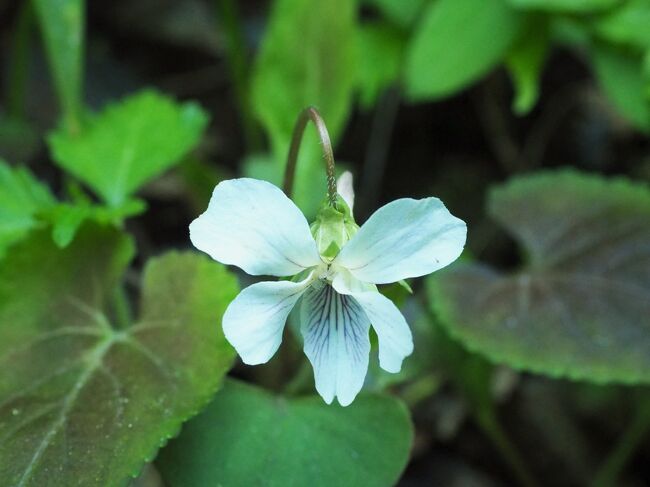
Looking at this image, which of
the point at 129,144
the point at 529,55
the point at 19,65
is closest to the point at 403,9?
the point at 529,55

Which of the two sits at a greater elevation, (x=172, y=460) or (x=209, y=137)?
(x=172, y=460)

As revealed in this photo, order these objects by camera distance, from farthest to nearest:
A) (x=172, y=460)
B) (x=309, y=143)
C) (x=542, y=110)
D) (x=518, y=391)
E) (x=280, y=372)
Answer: (x=542, y=110)
(x=518, y=391)
(x=309, y=143)
(x=280, y=372)
(x=172, y=460)

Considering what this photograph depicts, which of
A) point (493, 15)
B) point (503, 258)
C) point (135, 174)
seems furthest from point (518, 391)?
point (135, 174)

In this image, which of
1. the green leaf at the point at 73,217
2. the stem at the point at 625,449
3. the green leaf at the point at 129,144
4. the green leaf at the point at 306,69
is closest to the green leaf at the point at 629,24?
the green leaf at the point at 306,69

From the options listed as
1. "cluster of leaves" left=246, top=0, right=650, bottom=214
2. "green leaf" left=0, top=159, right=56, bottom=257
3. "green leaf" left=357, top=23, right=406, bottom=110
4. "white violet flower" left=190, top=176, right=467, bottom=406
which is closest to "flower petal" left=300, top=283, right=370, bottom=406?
"white violet flower" left=190, top=176, right=467, bottom=406

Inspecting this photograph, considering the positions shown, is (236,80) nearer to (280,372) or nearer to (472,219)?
(472,219)

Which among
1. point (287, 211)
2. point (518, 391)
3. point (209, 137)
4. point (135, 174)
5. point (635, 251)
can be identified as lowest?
point (518, 391)

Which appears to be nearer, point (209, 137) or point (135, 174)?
point (135, 174)

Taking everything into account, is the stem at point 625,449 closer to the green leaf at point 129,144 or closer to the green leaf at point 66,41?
the green leaf at point 129,144
